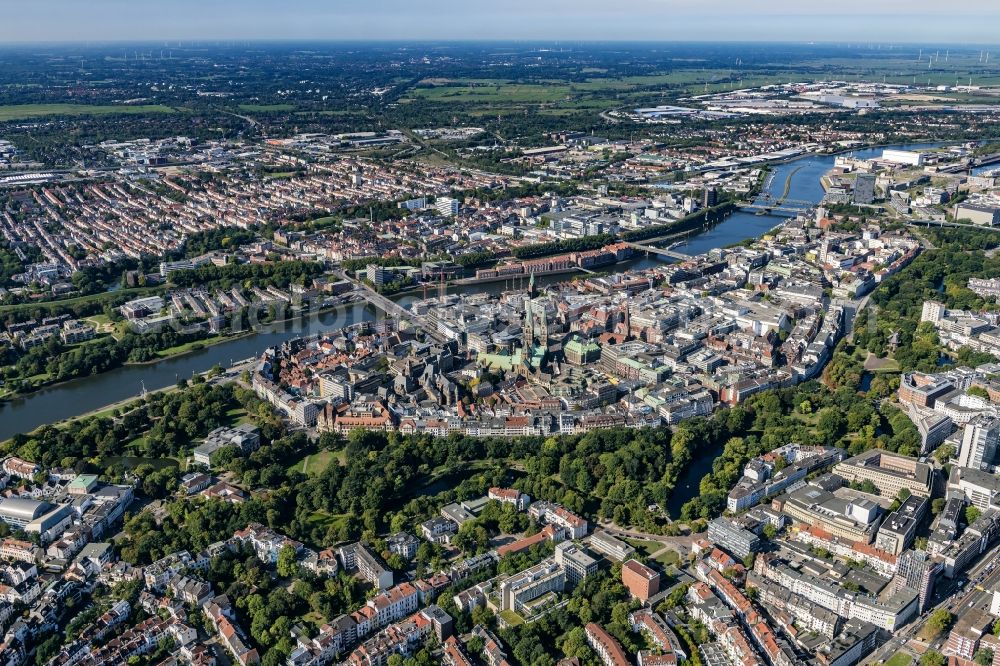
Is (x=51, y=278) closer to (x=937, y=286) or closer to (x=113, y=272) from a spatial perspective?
(x=113, y=272)

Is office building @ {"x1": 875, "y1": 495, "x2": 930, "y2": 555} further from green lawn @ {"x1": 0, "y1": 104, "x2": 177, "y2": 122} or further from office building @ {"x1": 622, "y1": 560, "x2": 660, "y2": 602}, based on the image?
green lawn @ {"x1": 0, "y1": 104, "x2": 177, "y2": 122}

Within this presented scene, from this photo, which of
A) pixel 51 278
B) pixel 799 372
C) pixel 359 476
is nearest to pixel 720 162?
pixel 799 372

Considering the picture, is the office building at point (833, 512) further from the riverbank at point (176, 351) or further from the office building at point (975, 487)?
the riverbank at point (176, 351)

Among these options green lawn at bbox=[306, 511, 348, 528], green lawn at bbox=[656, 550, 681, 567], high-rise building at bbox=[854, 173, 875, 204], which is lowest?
green lawn at bbox=[306, 511, 348, 528]

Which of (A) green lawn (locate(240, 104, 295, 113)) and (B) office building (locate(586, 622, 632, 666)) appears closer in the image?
(B) office building (locate(586, 622, 632, 666))

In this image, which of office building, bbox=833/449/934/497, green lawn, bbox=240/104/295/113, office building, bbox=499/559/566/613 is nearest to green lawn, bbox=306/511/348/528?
office building, bbox=499/559/566/613

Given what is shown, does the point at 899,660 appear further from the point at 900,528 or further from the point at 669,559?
the point at 669,559
